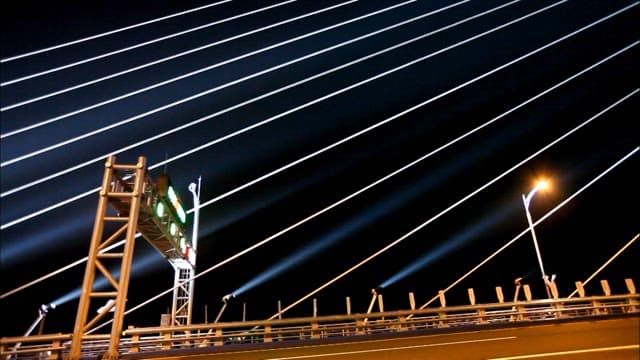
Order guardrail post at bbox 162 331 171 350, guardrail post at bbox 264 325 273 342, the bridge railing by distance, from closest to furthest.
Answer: the bridge railing → guardrail post at bbox 162 331 171 350 → guardrail post at bbox 264 325 273 342

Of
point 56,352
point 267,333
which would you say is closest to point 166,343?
point 56,352

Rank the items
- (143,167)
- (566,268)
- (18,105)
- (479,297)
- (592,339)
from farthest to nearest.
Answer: (479,297), (566,268), (18,105), (143,167), (592,339)

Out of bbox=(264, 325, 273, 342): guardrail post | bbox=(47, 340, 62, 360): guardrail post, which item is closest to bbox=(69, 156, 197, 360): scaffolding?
bbox=(47, 340, 62, 360): guardrail post

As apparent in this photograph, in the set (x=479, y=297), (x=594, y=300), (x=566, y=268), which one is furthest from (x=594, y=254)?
(x=594, y=300)

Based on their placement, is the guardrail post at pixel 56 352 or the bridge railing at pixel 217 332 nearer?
the guardrail post at pixel 56 352

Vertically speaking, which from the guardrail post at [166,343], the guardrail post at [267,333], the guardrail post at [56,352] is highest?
the guardrail post at [267,333]

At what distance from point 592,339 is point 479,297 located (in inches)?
1229

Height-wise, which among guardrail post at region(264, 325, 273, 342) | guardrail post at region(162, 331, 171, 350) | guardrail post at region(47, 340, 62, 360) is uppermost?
guardrail post at region(264, 325, 273, 342)

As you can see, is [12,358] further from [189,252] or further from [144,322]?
[144,322]

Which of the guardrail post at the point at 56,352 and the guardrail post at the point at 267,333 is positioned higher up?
the guardrail post at the point at 267,333

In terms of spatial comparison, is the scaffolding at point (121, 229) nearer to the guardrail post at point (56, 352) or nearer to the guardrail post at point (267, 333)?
the guardrail post at point (56, 352)

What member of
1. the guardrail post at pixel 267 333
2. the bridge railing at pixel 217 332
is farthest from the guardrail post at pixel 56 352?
the guardrail post at pixel 267 333

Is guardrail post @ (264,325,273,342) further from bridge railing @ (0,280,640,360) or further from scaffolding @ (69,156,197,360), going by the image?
scaffolding @ (69,156,197,360)

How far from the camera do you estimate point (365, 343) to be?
1227cm
